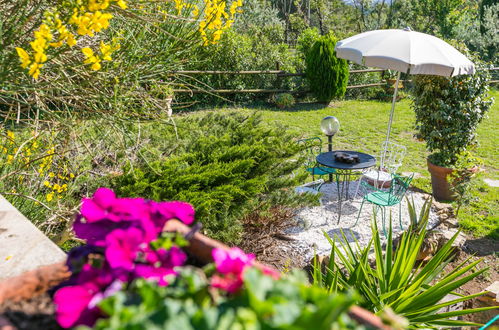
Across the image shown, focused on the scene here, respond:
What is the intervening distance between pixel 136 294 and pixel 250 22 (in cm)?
1686

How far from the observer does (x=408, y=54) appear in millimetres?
4656

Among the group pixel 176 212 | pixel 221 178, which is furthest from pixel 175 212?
pixel 221 178

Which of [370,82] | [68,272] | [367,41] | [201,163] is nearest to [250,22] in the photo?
[370,82]

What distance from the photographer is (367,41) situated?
5188mm

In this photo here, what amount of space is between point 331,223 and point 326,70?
5.94 m

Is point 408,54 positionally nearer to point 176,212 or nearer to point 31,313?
point 176,212

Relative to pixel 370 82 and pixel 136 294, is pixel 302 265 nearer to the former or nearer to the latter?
pixel 136 294

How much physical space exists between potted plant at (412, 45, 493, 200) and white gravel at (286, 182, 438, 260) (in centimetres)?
40

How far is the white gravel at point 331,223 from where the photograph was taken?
3.98 meters

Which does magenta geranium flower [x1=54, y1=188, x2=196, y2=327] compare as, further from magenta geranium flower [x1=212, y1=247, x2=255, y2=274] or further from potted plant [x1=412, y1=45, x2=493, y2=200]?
potted plant [x1=412, y1=45, x2=493, y2=200]

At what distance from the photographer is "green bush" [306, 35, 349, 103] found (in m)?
9.58

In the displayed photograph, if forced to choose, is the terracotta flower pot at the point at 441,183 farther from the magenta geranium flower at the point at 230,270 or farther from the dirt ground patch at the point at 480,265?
the magenta geranium flower at the point at 230,270

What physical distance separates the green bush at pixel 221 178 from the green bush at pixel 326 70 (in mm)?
5948

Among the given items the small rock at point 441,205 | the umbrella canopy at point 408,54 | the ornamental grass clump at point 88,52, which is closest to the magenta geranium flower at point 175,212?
the ornamental grass clump at point 88,52
